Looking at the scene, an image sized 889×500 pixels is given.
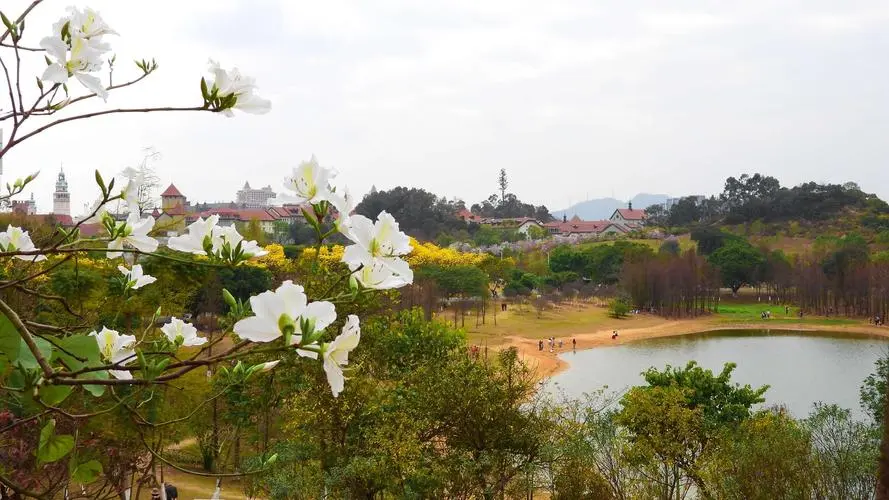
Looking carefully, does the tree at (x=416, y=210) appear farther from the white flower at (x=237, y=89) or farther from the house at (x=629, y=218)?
the white flower at (x=237, y=89)

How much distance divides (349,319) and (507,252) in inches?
1596

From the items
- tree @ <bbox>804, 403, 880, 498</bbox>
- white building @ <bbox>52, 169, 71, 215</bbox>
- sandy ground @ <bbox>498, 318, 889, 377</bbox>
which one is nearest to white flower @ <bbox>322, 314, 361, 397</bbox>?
white building @ <bbox>52, 169, 71, 215</bbox>

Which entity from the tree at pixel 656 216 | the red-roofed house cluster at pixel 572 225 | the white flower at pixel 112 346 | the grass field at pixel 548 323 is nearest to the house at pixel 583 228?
the red-roofed house cluster at pixel 572 225

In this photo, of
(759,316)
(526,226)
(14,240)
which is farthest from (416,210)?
(14,240)

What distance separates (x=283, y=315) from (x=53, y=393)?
0.32 m

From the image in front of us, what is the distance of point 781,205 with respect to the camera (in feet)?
158

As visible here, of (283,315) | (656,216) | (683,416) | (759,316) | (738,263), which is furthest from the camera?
(656,216)

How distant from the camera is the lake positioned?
54.1 ft

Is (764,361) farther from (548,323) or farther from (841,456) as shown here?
(841,456)

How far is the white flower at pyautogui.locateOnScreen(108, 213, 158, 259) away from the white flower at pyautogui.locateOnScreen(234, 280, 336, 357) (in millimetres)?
413

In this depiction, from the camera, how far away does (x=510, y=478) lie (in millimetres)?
7680

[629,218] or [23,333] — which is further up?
[629,218]

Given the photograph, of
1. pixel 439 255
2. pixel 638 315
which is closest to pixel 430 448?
pixel 439 255

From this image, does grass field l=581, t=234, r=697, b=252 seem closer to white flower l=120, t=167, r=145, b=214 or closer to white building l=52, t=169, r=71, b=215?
white building l=52, t=169, r=71, b=215
